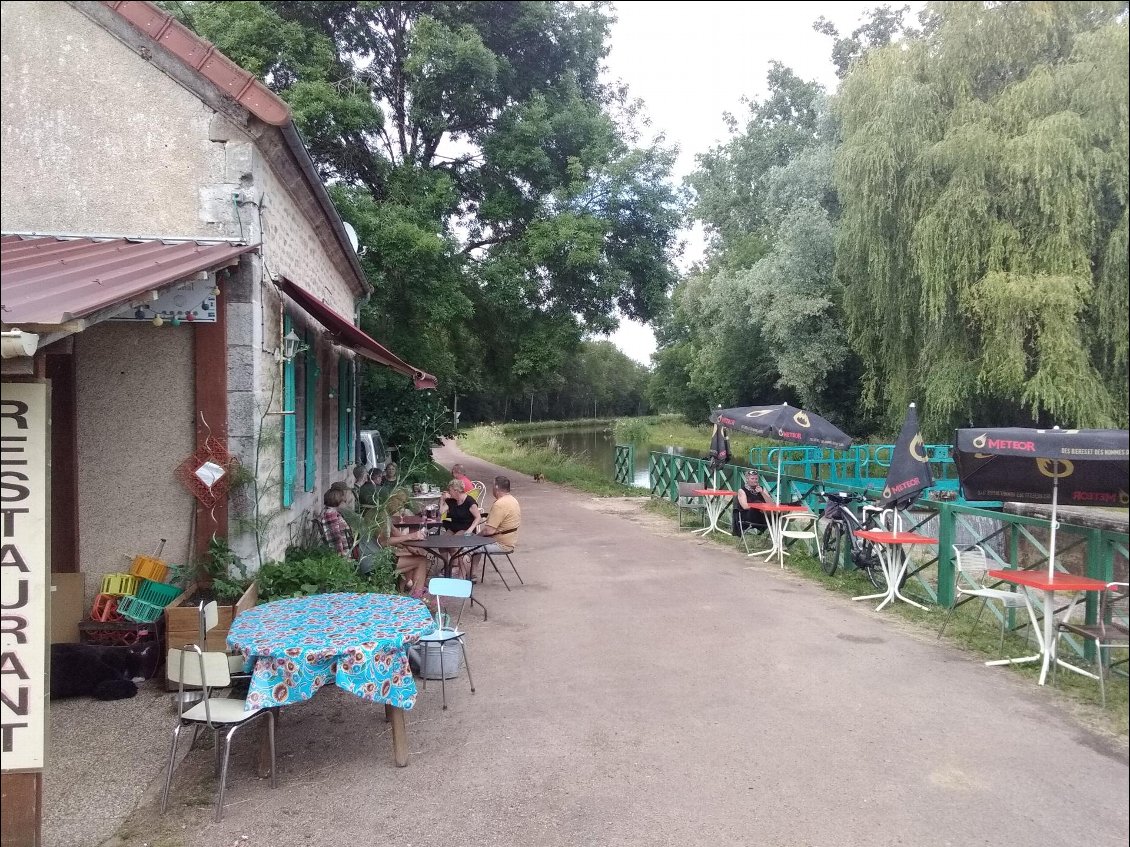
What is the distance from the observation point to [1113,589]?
5.31ft

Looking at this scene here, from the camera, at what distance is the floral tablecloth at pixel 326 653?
368 cm

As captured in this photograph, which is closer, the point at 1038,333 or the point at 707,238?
the point at 1038,333

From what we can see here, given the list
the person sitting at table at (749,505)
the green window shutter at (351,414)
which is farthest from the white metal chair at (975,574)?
the green window shutter at (351,414)

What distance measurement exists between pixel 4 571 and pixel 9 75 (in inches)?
60.5

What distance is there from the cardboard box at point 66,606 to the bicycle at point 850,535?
6.72 metres

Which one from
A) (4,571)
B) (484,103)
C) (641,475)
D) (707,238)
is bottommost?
(641,475)

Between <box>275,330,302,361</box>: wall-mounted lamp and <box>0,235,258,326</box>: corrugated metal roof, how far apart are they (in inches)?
41.7

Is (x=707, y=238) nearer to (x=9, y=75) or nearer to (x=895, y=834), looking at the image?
(x=895, y=834)

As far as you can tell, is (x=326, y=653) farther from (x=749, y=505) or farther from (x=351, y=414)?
(x=351, y=414)

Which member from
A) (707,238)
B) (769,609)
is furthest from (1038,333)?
(707,238)

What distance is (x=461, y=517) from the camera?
8656 mm

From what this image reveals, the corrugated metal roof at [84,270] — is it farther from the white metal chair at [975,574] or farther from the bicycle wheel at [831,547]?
the bicycle wheel at [831,547]

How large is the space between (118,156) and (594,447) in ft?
105

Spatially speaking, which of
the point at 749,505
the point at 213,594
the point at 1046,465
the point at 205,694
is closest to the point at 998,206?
the point at 1046,465
